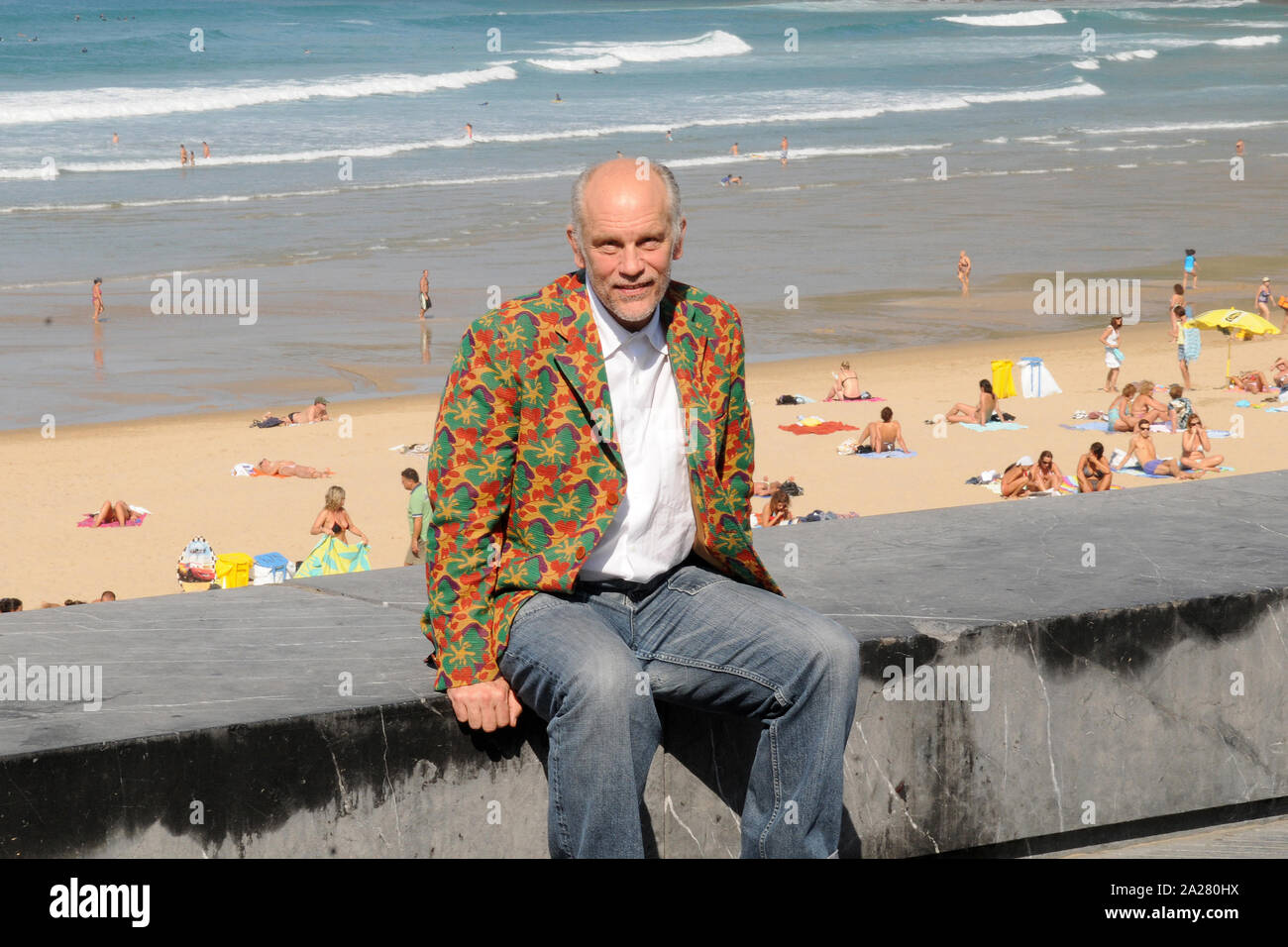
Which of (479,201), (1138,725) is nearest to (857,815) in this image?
(1138,725)

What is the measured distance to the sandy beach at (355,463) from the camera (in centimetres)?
1423

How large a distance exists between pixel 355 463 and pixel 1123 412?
8345mm

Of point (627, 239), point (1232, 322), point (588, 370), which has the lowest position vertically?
point (588, 370)

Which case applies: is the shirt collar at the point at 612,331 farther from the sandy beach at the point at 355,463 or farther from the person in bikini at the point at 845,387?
the person in bikini at the point at 845,387

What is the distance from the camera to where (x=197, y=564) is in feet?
42.4

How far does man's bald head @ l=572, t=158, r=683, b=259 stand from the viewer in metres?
3.09

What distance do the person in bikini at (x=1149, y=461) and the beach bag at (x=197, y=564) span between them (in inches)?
345

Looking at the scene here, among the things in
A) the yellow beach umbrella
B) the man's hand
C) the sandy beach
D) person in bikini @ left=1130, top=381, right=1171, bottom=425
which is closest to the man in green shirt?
the sandy beach

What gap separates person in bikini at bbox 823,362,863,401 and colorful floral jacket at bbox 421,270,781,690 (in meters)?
16.1

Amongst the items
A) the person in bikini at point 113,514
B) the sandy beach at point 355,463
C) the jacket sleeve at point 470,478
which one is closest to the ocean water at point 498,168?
the sandy beach at point 355,463

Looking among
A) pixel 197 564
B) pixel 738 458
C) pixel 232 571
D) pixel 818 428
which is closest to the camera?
pixel 738 458

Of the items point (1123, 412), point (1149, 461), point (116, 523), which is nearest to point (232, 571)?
point (116, 523)

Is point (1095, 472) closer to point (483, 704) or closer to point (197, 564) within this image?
point (197, 564)

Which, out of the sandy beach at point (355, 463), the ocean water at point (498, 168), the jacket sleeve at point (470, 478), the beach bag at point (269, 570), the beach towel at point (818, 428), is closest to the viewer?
the jacket sleeve at point (470, 478)
